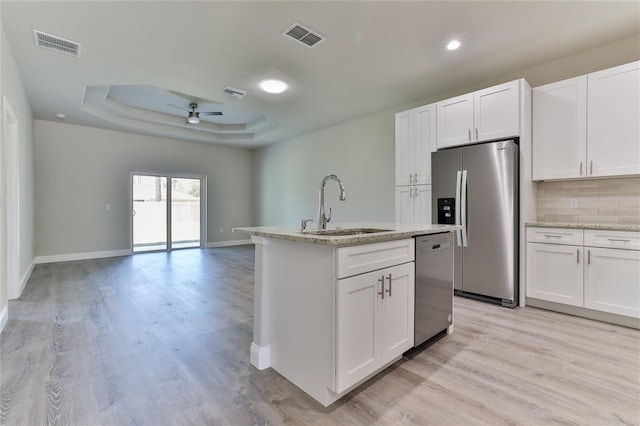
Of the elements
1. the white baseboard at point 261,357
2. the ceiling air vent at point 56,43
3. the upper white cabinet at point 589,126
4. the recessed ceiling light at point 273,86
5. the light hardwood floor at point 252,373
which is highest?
the recessed ceiling light at point 273,86

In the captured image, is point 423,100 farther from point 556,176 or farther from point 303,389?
point 303,389

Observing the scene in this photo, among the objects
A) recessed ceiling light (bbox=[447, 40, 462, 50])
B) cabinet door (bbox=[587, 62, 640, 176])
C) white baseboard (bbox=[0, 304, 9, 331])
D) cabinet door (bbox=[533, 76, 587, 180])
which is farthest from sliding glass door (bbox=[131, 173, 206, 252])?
cabinet door (bbox=[587, 62, 640, 176])

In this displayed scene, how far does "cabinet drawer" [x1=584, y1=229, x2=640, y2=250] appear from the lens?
2.64 metres

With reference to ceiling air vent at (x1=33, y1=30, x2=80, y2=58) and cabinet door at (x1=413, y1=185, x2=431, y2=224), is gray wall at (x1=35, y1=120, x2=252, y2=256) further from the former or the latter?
cabinet door at (x1=413, y1=185, x2=431, y2=224)

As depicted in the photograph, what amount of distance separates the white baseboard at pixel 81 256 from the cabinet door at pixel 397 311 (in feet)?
22.4

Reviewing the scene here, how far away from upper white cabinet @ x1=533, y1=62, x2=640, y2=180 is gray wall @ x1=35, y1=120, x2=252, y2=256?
724 cm

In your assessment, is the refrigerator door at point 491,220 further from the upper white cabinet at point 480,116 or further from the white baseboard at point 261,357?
the white baseboard at point 261,357

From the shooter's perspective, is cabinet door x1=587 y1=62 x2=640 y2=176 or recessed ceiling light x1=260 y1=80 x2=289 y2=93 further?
A: recessed ceiling light x1=260 y1=80 x2=289 y2=93

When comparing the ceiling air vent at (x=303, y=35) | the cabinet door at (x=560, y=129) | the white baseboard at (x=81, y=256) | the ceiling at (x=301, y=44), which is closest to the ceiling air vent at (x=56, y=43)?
the ceiling at (x=301, y=44)

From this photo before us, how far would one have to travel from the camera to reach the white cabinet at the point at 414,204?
3926 mm

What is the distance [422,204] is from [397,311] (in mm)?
2322

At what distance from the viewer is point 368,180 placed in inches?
215

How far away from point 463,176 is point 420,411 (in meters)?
2.69

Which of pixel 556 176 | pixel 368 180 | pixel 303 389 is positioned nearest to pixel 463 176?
pixel 556 176
